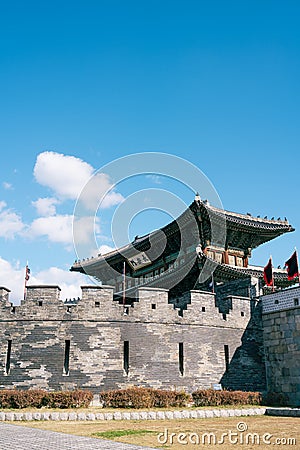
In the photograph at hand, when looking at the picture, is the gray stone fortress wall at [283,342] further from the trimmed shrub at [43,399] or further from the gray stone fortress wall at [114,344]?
the trimmed shrub at [43,399]

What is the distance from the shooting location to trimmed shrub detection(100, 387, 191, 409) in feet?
49.7

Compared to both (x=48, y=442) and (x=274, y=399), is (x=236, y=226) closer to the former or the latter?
(x=274, y=399)

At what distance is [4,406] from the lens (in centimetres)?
1516

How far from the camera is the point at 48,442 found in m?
8.80

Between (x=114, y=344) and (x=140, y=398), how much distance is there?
2.84 meters

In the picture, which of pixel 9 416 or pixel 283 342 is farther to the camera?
pixel 283 342

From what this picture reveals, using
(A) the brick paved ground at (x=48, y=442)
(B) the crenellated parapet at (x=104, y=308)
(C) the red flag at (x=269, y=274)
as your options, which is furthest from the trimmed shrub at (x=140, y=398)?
(C) the red flag at (x=269, y=274)

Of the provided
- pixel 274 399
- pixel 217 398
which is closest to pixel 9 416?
pixel 217 398

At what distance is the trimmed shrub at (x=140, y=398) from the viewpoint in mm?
15148

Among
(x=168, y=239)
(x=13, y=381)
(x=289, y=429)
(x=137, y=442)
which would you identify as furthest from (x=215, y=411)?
(x=168, y=239)

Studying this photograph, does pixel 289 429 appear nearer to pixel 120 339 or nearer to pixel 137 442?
pixel 137 442

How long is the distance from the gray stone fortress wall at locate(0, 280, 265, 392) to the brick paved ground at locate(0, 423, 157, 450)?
638 cm

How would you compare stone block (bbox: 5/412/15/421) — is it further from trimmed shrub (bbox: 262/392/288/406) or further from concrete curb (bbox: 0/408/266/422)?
trimmed shrub (bbox: 262/392/288/406)

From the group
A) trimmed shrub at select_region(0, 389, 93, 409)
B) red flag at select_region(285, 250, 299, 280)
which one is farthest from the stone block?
red flag at select_region(285, 250, 299, 280)
